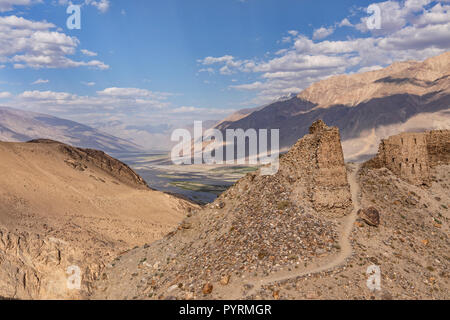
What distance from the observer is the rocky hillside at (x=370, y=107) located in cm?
10788

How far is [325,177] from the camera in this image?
1452 centimetres

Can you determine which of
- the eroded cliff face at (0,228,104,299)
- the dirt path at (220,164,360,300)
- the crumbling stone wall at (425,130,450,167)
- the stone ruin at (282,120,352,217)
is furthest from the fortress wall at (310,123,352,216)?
the eroded cliff face at (0,228,104,299)

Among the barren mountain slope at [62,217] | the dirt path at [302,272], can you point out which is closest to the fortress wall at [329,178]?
the dirt path at [302,272]

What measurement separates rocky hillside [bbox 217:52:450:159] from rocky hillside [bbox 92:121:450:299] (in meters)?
85.1

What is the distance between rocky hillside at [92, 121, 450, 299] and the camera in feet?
36.2

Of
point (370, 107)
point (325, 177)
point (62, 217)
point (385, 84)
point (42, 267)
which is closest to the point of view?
point (325, 177)

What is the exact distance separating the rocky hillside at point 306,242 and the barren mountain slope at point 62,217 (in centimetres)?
281

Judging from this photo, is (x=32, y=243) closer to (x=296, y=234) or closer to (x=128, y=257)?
(x=128, y=257)

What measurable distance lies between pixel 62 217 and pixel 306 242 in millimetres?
18075

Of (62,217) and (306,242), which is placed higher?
(306,242)

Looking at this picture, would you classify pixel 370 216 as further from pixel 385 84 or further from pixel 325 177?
pixel 385 84

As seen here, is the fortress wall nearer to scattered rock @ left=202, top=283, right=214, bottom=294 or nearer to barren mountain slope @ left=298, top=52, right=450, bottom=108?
scattered rock @ left=202, top=283, right=214, bottom=294

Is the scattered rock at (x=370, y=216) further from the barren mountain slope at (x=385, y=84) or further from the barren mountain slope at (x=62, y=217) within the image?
the barren mountain slope at (x=385, y=84)

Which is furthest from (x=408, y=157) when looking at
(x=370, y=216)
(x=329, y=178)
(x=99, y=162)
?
(x=99, y=162)
